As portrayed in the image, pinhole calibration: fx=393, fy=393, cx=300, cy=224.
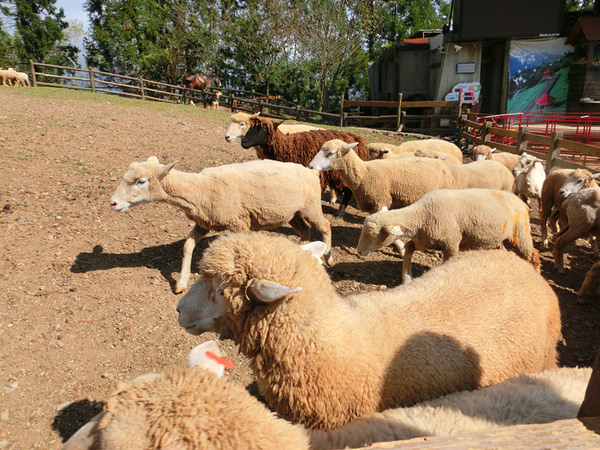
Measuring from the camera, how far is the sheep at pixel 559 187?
21.8 ft

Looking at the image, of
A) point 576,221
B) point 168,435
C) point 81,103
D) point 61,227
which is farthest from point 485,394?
point 81,103

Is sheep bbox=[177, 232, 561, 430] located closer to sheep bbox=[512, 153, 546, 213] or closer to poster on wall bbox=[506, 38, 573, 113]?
sheep bbox=[512, 153, 546, 213]

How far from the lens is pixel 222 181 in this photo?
5.37m

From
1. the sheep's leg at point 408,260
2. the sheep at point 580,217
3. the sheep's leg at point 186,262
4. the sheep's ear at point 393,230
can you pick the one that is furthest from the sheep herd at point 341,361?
the sheep at point 580,217

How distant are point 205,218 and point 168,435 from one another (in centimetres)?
413

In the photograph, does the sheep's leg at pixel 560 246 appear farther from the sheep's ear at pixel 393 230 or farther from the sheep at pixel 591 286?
the sheep's ear at pixel 393 230

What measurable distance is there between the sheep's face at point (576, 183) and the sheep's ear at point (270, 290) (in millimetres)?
6412

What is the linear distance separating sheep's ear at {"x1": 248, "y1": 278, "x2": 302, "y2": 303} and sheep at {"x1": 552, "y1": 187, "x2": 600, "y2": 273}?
225 inches

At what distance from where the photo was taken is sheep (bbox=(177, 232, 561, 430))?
7.48ft

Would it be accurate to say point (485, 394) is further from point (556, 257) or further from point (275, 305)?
point (556, 257)

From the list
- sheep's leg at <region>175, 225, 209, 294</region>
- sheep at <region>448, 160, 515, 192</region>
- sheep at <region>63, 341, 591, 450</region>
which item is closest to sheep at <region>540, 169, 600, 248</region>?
sheep at <region>448, 160, 515, 192</region>

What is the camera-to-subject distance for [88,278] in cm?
489

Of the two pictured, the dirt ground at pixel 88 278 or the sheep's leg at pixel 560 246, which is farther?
the sheep's leg at pixel 560 246

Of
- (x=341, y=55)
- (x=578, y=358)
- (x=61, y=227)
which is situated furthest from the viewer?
(x=341, y=55)
